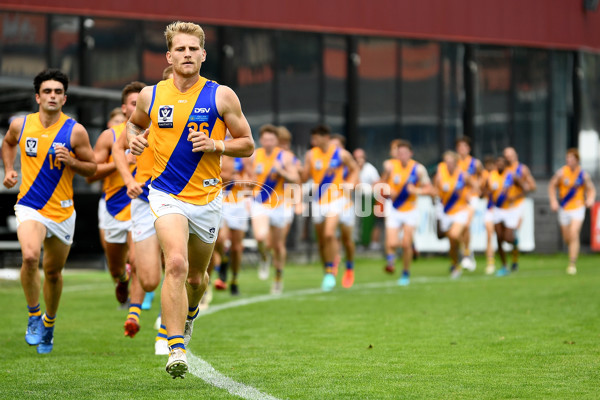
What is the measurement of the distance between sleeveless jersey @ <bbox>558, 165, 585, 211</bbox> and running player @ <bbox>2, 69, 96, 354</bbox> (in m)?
14.3

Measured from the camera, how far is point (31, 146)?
9438mm

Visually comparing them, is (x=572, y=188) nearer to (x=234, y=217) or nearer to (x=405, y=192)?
(x=405, y=192)

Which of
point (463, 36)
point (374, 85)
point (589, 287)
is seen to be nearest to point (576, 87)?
point (463, 36)

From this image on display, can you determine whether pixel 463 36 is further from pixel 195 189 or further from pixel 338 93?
pixel 195 189

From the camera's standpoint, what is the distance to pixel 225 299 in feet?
50.1

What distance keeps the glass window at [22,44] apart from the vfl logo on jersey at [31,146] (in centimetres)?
1678

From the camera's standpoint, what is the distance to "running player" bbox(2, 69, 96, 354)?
938 centimetres

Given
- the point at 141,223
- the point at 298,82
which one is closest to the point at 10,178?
the point at 141,223

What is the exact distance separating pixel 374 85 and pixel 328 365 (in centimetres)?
2292

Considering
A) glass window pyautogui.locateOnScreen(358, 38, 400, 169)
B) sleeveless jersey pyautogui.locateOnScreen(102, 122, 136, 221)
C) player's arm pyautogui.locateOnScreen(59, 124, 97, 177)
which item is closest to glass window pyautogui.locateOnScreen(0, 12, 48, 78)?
glass window pyautogui.locateOnScreen(358, 38, 400, 169)

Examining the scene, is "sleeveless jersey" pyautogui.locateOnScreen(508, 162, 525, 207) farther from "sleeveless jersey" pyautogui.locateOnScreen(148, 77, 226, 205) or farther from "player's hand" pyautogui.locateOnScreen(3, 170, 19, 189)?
"sleeveless jersey" pyautogui.locateOnScreen(148, 77, 226, 205)

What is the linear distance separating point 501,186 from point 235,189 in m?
7.33

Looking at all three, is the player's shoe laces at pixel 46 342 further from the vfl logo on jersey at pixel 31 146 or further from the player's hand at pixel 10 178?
the vfl logo on jersey at pixel 31 146

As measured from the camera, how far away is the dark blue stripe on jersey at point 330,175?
17.6 meters
